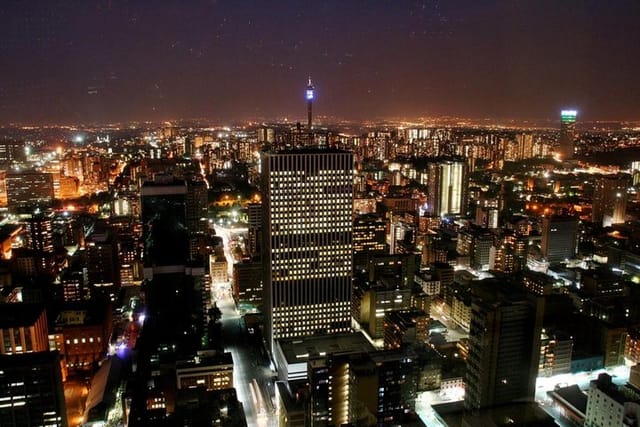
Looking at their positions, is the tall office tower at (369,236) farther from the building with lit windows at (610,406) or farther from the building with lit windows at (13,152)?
the building with lit windows at (13,152)

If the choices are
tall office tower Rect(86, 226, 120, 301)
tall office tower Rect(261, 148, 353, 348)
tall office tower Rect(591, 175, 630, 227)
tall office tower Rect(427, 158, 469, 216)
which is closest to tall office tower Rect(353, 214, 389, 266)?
tall office tower Rect(261, 148, 353, 348)

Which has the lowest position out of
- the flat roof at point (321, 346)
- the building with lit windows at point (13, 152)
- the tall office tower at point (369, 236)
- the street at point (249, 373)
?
the street at point (249, 373)

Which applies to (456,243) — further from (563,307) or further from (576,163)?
(576,163)

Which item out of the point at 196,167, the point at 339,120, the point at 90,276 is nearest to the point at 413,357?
the point at 90,276

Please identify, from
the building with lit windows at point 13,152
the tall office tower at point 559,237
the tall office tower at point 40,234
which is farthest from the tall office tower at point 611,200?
the building with lit windows at point 13,152

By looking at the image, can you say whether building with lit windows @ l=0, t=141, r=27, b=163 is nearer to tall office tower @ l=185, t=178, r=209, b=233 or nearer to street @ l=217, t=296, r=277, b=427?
tall office tower @ l=185, t=178, r=209, b=233

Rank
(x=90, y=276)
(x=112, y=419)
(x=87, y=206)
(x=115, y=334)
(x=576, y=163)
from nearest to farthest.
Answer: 1. (x=112, y=419)
2. (x=115, y=334)
3. (x=90, y=276)
4. (x=87, y=206)
5. (x=576, y=163)
